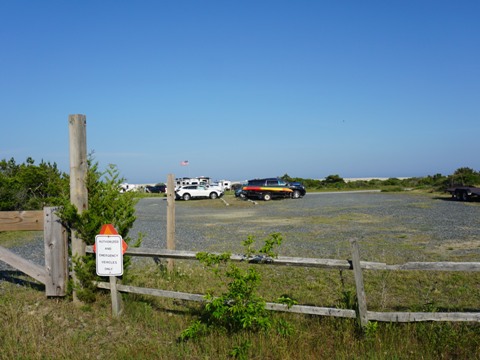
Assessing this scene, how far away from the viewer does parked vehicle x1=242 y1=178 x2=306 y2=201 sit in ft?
114

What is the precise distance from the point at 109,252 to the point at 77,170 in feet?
4.20

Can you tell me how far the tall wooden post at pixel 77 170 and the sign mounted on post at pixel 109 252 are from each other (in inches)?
23.7

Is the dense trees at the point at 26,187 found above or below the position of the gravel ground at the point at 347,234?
above

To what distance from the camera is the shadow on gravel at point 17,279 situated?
7.27 metres

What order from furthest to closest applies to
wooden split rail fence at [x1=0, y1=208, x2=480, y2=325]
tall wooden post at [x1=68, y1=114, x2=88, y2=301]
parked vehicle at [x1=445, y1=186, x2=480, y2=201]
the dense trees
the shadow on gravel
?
parked vehicle at [x1=445, y1=186, x2=480, y2=201]
the dense trees
the shadow on gravel
tall wooden post at [x1=68, y1=114, x2=88, y2=301]
wooden split rail fence at [x1=0, y1=208, x2=480, y2=325]

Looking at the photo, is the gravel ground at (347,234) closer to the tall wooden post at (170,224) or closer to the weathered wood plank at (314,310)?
the tall wooden post at (170,224)

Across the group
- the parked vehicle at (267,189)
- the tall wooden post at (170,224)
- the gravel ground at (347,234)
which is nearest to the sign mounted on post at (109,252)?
the gravel ground at (347,234)

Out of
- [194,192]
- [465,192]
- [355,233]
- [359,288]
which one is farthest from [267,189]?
[359,288]

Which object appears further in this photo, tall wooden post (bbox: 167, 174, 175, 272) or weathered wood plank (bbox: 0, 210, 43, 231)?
tall wooden post (bbox: 167, 174, 175, 272)

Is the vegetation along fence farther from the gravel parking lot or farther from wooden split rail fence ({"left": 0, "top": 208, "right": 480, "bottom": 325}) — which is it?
the gravel parking lot

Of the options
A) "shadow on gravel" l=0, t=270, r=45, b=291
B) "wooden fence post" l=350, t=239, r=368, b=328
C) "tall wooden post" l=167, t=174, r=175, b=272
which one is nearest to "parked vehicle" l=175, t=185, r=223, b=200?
"shadow on gravel" l=0, t=270, r=45, b=291

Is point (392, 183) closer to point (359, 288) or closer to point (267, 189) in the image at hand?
Answer: point (267, 189)

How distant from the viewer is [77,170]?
20.1ft

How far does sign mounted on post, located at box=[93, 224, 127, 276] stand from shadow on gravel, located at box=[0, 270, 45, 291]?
196cm
